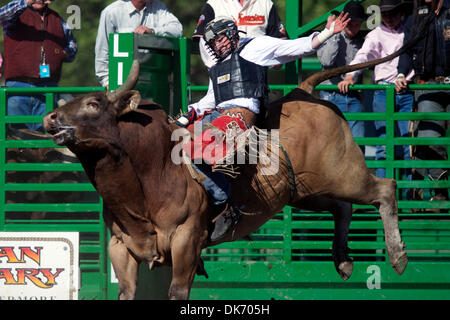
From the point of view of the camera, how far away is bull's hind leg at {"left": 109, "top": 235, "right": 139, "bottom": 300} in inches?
225

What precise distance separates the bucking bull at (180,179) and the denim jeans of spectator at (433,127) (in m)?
1.14

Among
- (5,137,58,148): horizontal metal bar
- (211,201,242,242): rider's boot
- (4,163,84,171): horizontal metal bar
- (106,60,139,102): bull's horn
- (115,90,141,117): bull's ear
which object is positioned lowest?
(211,201,242,242): rider's boot

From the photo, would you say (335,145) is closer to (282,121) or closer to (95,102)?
(282,121)

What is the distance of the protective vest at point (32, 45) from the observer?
339 inches

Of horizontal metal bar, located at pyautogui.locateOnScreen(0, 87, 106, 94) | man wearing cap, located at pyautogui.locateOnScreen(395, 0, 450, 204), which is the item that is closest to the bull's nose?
horizontal metal bar, located at pyautogui.locateOnScreen(0, 87, 106, 94)

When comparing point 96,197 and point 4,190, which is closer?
point 4,190

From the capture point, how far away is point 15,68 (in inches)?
339

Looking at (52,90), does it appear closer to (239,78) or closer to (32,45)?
(32,45)

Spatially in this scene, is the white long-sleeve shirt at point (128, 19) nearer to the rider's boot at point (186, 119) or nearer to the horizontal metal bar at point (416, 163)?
the rider's boot at point (186, 119)

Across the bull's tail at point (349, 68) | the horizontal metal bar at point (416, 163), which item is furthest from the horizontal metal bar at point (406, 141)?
the bull's tail at point (349, 68)

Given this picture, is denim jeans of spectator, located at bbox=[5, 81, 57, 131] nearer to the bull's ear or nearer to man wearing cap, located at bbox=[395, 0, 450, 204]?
the bull's ear

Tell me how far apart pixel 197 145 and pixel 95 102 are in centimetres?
87

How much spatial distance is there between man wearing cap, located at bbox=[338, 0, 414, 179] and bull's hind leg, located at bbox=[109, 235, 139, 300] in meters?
3.08
